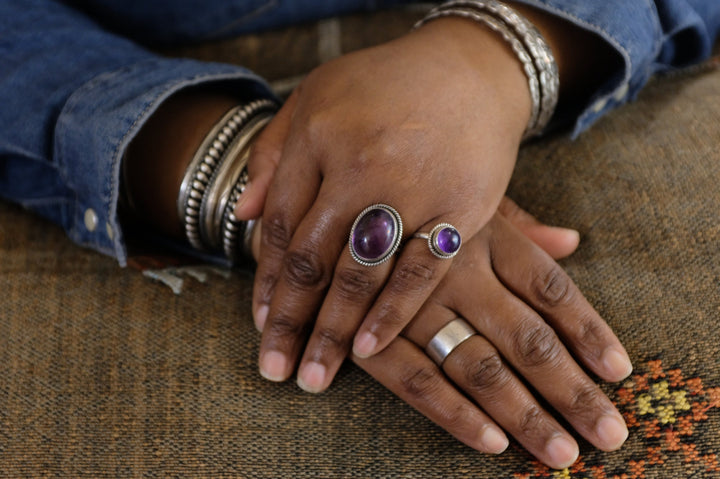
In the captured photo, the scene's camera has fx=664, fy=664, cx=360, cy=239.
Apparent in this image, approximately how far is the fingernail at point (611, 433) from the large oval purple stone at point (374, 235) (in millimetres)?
241

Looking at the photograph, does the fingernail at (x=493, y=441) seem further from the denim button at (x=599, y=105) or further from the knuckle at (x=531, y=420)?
the denim button at (x=599, y=105)

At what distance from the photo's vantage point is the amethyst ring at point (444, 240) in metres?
0.62

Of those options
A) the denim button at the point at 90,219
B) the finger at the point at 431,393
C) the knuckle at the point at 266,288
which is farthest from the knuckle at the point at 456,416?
the denim button at the point at 90,219

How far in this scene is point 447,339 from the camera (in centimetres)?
65

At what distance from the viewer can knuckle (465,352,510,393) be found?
62 centimetres

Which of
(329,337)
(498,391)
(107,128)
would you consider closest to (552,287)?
(498,391)

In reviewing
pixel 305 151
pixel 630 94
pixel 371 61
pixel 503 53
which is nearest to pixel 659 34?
pixel 630 94

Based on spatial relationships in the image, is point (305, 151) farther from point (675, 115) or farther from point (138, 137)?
point (675, 115)

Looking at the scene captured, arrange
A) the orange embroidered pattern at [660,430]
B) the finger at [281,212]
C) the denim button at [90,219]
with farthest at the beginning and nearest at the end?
the denim button at [90,219] < the finger at [281,212] < the orange embroidered pattern at [660,430]

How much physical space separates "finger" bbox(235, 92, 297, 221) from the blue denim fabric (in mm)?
103

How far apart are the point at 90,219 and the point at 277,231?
0.83 ft

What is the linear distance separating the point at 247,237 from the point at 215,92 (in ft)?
0.68

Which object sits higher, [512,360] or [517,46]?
[517,46]

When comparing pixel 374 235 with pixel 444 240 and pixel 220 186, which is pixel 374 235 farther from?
pixel 220 186
